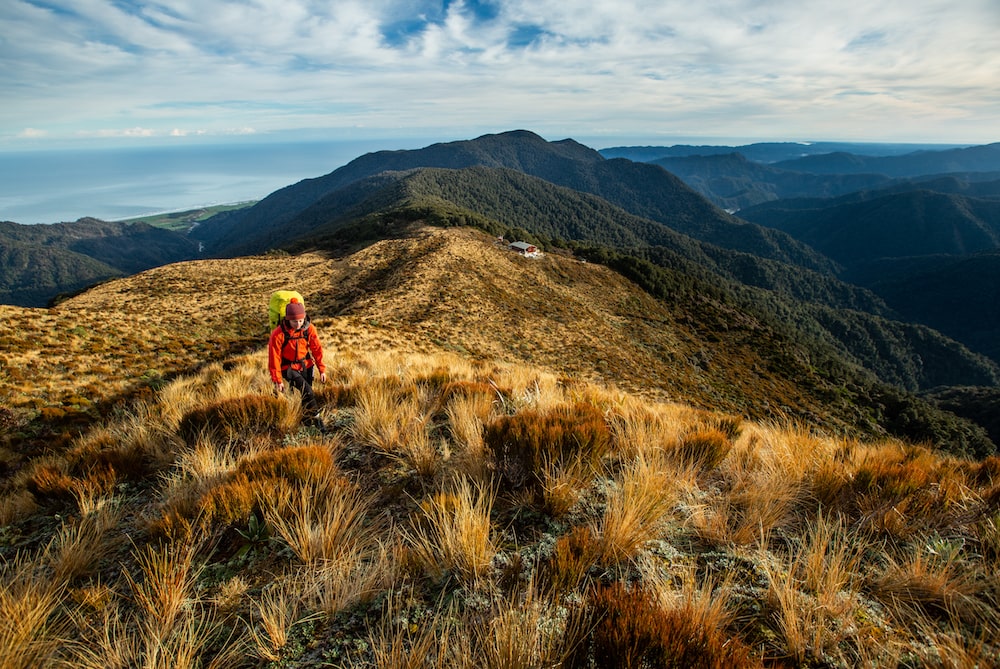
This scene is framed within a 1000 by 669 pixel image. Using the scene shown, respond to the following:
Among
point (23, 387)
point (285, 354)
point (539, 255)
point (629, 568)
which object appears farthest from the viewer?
point (539, 255)

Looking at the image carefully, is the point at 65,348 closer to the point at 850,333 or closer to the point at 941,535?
the point at 941,535

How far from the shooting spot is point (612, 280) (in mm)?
66375

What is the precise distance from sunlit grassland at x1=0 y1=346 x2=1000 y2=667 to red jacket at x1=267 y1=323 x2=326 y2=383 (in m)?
1.71

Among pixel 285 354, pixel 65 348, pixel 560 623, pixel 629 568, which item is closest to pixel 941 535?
pixel 629 568

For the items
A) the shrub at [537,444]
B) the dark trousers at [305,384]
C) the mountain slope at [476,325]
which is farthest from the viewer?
the mountain slope at [476,325]

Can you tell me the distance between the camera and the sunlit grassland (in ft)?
5.81

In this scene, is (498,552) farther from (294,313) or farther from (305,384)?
(294,313)

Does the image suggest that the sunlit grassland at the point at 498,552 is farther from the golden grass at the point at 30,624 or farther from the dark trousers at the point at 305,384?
the dark trousers at the point at 305,384

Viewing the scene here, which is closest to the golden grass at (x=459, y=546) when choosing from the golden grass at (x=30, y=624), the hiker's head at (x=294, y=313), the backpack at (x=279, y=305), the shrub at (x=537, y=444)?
the shrub at (x=537, y=444)

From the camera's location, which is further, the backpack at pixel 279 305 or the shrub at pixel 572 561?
the backpack at pixel 279 305

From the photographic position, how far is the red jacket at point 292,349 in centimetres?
580

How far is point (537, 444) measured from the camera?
3.25 meters

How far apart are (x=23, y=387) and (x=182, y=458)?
965 centimetres

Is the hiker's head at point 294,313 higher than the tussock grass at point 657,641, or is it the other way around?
the hiker's head at point 294,313
